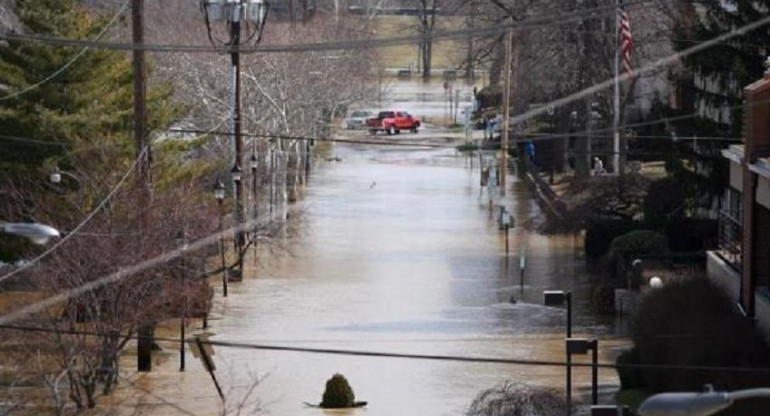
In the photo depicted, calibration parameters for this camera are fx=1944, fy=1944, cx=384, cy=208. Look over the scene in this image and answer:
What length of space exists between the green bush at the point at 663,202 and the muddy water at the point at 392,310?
88.2 inches

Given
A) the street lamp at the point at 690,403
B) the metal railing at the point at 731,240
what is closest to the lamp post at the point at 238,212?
the metal railing at the point at 731,240

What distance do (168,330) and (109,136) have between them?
494cm

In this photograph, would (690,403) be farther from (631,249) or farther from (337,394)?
(631,249)

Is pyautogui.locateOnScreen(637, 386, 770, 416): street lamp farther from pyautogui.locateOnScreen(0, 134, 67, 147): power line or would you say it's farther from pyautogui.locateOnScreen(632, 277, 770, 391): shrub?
pyautogui.locateOnScreen(0, 134, 67, 147): power line

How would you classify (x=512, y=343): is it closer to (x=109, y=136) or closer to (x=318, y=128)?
(x=109, y=136)

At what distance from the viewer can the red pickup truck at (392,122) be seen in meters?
82.8

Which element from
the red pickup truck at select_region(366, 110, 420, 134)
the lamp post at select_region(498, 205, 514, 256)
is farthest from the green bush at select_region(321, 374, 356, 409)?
the red pickup truck at select_region(366, 110, 420, 134)

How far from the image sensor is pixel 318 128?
221 feet

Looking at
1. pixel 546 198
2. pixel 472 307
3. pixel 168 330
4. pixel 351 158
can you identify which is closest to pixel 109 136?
pixel 168 330

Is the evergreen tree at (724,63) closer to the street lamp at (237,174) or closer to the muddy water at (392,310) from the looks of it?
the muddy water at (392,310)

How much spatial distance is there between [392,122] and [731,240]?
50.4 meters

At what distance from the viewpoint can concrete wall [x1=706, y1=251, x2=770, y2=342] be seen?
2792 centimetres

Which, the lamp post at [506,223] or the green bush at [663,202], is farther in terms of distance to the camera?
the lamp post at [506,223]

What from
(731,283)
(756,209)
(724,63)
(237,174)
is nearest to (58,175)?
(237,174)
